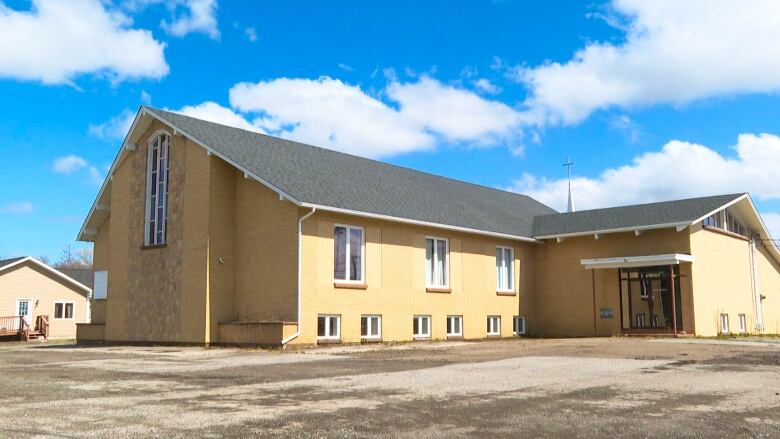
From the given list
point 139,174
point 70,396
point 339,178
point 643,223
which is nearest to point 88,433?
point 70,396

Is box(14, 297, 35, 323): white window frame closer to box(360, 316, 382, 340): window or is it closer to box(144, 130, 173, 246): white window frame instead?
box(144, 130, 173, 246): white window frame

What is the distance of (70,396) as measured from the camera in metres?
10.3

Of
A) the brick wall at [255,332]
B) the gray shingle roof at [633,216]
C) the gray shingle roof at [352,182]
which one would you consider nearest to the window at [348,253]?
the gray shingle roof at [352,182]

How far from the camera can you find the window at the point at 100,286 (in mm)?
28875

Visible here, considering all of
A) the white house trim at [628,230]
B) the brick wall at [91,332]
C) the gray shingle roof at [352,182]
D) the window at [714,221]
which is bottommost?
the brick wall at [91,332]

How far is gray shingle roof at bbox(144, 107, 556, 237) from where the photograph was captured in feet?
76.3

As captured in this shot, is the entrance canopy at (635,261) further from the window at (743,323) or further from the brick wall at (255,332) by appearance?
the brick wall at (255,332)

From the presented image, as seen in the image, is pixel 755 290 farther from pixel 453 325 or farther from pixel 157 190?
pixel 157 190

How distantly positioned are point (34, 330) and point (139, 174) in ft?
69.7

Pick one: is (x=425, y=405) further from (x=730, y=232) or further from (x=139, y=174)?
(x=730, y=232)

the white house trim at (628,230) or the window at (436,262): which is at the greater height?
the white house trim at (628,230)

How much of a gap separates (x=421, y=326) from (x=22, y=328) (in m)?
26.7

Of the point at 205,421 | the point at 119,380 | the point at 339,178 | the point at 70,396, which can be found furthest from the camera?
the point at 339,178

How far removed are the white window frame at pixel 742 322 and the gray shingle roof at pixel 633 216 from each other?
16.5 feet
